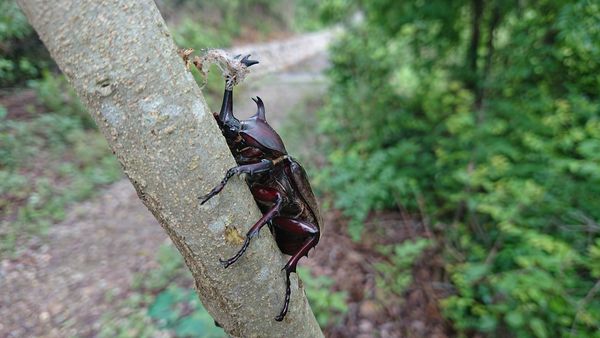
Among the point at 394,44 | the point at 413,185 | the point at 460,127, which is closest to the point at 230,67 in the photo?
the point at 413,185

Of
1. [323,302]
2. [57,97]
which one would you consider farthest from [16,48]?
[323,302]

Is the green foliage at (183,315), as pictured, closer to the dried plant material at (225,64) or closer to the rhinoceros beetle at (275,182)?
the rhinoceros beetle at (275,182)

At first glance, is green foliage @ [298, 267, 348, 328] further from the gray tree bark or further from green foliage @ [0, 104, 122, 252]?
green foliage @ [0, 104, 122, 252]

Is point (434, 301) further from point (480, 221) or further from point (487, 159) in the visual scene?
point (487, 159)

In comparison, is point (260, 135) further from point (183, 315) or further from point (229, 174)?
point (183, 315)

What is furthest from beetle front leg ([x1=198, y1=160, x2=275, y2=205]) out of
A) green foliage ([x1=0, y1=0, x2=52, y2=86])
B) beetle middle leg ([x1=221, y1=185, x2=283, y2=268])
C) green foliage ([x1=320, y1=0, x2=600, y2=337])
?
green foliage ([x1=0, y1=0, x2=52, y2=86])

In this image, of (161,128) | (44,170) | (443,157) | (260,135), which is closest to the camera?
(161,128)

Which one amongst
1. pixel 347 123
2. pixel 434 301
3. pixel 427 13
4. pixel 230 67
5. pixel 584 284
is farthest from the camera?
pixel 347 123
